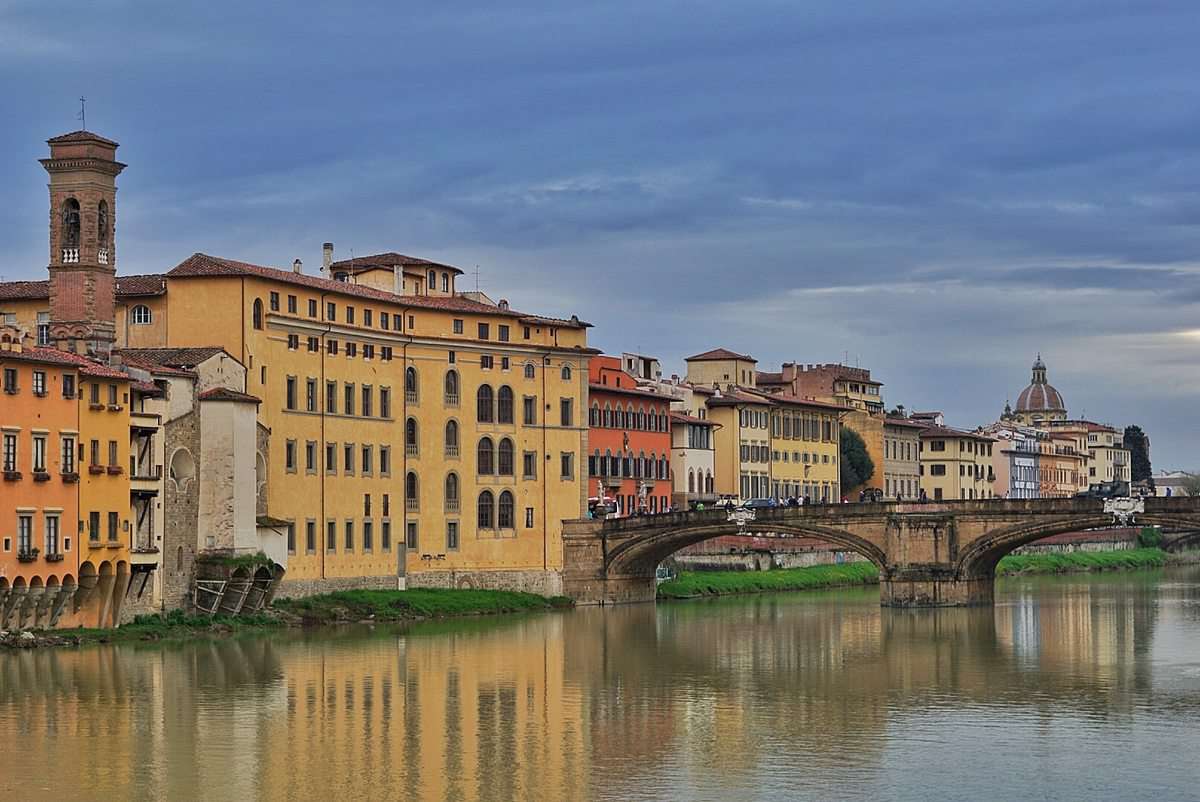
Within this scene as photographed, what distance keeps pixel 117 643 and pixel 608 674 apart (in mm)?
16279

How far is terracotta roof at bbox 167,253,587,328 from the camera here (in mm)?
83162

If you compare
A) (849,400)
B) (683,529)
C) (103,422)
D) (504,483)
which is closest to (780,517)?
(683,529)

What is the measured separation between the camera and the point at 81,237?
255 ft

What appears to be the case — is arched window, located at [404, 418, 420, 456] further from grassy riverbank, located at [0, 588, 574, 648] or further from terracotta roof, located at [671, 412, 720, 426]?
terracotta roof, located at [671, 412, 720, 426]

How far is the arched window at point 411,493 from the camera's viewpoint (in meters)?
93.4

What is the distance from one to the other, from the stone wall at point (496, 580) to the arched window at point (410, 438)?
203 inches

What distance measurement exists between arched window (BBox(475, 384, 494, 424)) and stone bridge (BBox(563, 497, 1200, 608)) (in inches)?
265

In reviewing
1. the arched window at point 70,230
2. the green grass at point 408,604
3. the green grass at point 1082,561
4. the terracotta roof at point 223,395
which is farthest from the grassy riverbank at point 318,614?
the green grass at point 1082,561

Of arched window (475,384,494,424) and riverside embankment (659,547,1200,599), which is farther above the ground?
arched window (475,384,494,424)

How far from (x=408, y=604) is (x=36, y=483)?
23.7 meters

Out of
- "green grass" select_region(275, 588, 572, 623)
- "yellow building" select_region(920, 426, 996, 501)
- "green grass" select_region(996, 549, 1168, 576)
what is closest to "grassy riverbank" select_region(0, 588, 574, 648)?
"green grass" select_region(275, 588, 572, 623)

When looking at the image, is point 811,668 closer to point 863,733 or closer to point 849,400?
point 863,733

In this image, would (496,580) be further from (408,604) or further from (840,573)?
(840,573)

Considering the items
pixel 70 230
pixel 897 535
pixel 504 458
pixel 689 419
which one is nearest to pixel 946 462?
pixel 689 419
